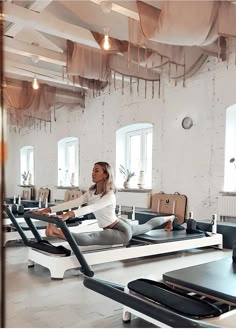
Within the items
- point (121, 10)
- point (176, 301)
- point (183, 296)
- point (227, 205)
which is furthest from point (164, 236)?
point (121, 10)

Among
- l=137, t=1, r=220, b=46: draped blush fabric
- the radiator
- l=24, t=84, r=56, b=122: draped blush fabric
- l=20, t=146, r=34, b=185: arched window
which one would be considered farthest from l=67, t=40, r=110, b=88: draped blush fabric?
l=20, t=146, r=34, b=185: arched window

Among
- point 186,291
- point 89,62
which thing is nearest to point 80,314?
point 186,291

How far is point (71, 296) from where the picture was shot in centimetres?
271

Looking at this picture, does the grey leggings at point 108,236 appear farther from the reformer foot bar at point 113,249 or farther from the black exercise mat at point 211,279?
the black exercise mat at point 211,279

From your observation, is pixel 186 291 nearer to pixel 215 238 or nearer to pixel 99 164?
pixel 99 164

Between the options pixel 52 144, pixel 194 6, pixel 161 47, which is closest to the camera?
pixel 194 6

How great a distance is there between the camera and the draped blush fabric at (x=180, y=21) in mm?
3162

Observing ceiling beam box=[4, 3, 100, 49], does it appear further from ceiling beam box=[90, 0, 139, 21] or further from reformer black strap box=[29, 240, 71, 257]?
reformer black strap box=[29, 240, 71, 257]

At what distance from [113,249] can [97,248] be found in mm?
183

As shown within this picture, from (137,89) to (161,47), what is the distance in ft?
5.59

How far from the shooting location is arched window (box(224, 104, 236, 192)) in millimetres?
5215

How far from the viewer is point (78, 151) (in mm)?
4895

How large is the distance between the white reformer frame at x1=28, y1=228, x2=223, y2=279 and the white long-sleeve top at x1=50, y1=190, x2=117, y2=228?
32 centimetres

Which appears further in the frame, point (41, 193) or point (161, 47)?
point (161, 47)
